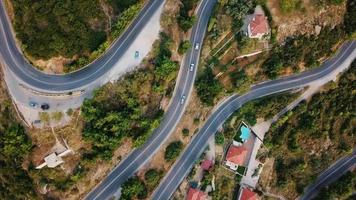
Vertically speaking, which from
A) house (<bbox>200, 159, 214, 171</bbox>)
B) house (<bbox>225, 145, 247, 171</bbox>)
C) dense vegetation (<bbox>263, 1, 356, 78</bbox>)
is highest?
dense vegetation (<bbox>263, 1, 356, 78</bbox>)

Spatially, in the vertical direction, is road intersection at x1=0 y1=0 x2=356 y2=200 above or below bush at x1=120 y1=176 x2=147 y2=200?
above

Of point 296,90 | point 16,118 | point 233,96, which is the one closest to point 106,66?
point 16,118

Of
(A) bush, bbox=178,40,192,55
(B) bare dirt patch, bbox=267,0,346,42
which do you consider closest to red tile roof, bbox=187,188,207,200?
(A) bush, bbox=178,40,192,55

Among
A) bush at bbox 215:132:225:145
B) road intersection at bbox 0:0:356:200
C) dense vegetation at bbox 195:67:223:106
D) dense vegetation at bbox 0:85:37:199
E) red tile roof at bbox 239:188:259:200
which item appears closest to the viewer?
dense vegetation at bbox 0:85:37:199

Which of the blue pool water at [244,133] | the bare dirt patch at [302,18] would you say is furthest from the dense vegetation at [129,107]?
the bare dirt patch at [302,18]

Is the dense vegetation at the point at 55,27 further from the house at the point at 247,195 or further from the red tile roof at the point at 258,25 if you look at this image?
the house at the point at 247,195

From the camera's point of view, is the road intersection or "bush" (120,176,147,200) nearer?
the road intersection

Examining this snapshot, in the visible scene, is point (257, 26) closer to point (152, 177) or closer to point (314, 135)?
point (314, 135)

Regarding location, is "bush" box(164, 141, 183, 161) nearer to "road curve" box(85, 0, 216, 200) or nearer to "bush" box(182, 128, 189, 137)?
"road curve" box(85, 0, 216, 200)
